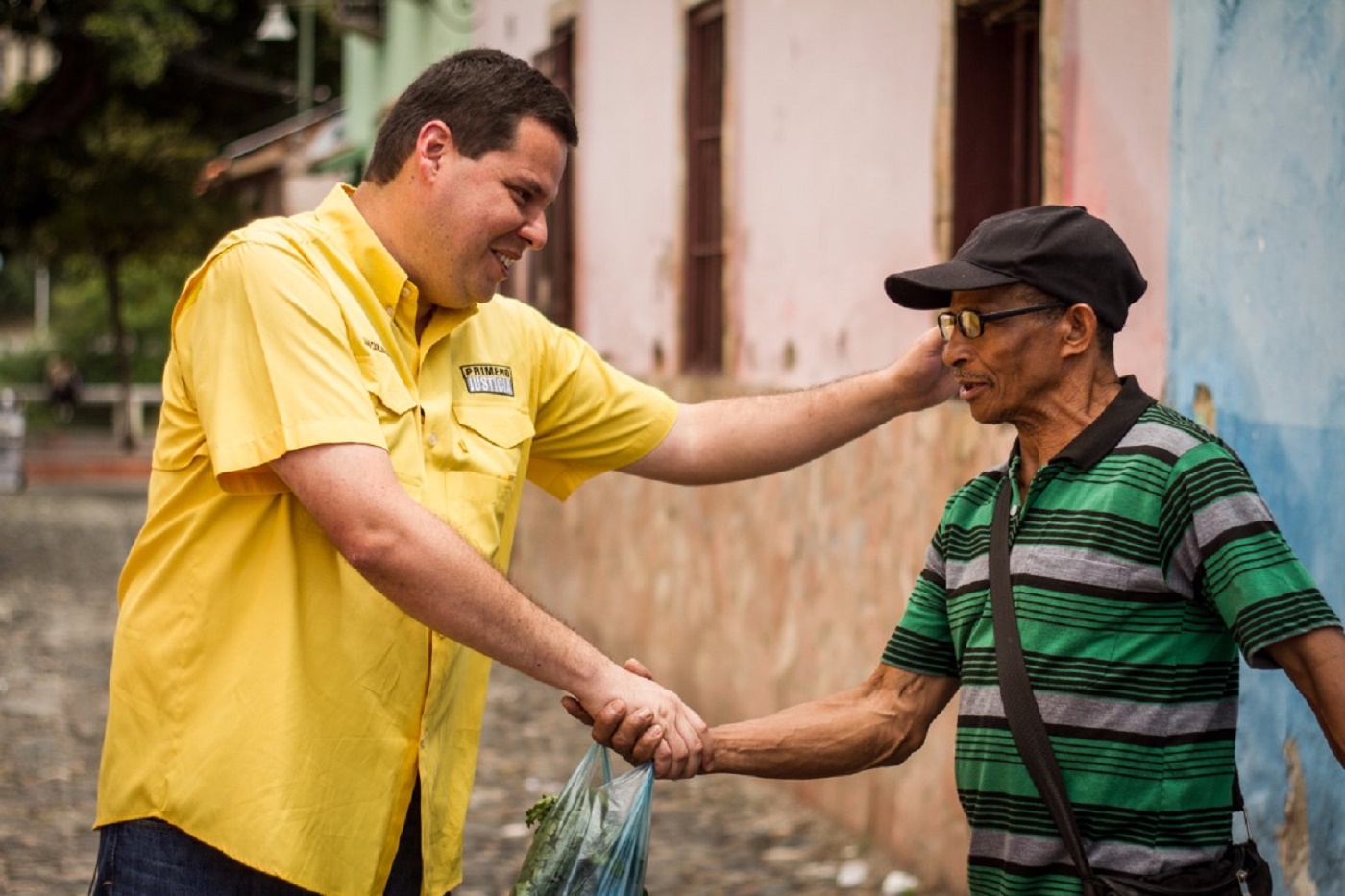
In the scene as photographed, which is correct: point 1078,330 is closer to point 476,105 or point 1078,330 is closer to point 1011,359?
point 1011,359

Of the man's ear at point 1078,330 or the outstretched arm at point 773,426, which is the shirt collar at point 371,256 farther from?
the man's ear at point 1078,330

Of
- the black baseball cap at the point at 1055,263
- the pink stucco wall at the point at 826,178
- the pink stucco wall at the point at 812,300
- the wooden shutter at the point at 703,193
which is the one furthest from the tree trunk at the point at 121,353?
the black baseball cap at the point at 1055,263

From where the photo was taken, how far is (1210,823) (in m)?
2.75

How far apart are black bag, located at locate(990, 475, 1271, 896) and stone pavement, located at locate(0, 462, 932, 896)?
3529 millimetres

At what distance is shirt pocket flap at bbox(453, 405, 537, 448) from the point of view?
3.28m

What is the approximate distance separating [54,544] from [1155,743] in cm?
1694

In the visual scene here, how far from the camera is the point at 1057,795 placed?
2.74 meters

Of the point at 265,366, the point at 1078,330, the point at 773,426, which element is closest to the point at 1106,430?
the point at 1078,330

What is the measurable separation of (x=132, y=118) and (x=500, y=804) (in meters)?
19.5

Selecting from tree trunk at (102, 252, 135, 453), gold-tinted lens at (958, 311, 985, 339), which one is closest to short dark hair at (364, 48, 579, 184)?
gold-tinted lens at (958, 311, 985, 339)

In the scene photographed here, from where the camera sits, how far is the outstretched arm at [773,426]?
12.4ft

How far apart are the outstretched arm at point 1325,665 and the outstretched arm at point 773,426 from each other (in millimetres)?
1231

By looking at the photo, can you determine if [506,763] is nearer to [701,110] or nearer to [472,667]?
[701,110]

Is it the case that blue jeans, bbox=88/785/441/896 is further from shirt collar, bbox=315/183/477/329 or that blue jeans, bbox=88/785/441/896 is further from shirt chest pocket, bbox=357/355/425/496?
shirt collar, bbox=315/183/477/329
